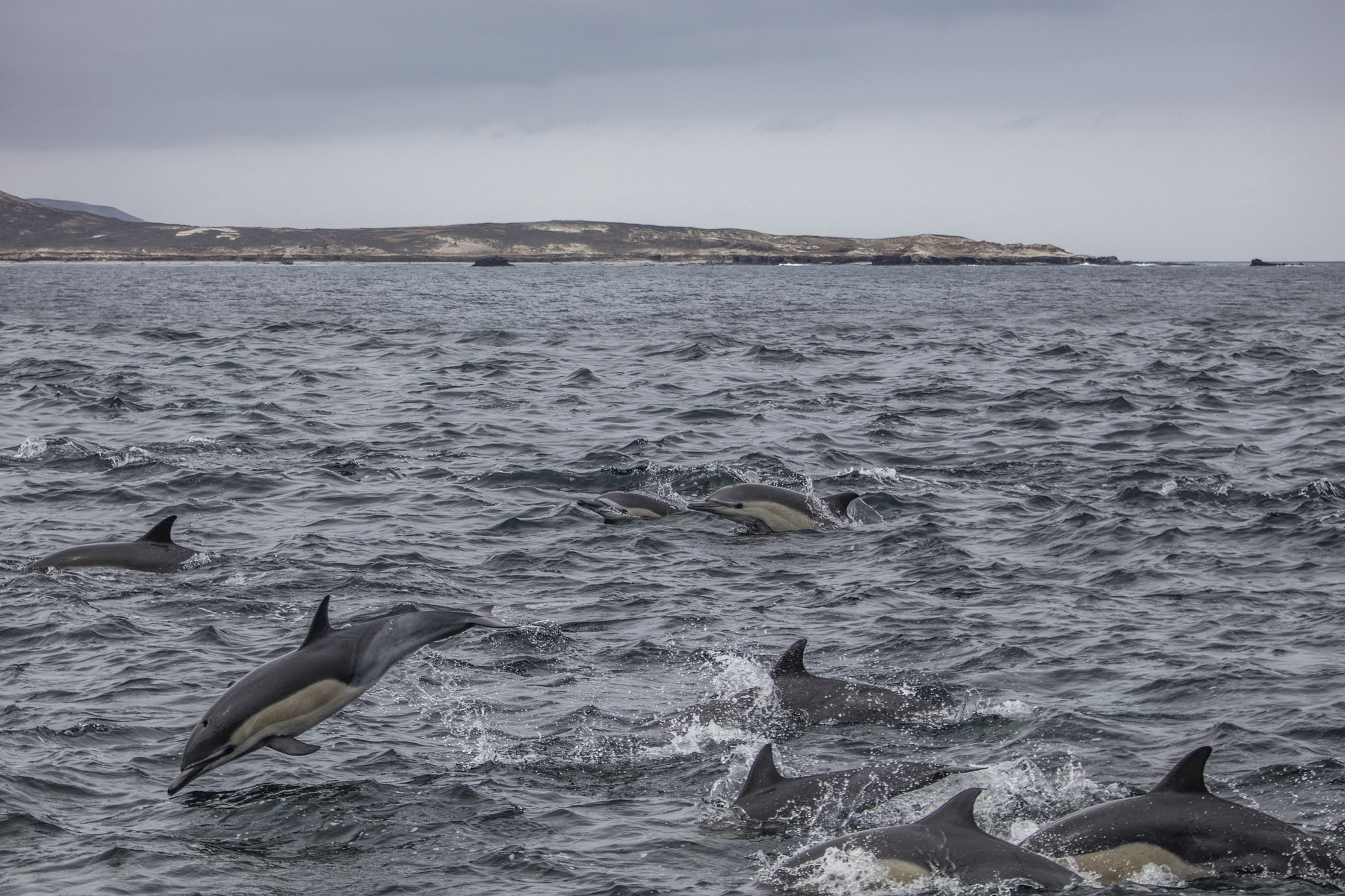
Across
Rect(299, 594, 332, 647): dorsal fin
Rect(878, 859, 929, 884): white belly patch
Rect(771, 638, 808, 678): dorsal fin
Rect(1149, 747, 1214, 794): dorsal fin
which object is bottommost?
Rect(878, 859, 929, 884): white belly patch

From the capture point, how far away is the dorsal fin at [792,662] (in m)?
9.60

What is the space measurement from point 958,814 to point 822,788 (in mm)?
1142

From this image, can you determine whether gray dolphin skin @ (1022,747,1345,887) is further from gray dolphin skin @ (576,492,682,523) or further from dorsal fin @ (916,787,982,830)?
gray dolphin skin @ (576,492,682,523)

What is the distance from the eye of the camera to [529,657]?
10891mm

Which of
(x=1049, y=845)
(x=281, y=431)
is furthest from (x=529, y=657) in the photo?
(x=281, y=431)

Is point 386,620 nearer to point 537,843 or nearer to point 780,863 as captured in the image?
point 537,843

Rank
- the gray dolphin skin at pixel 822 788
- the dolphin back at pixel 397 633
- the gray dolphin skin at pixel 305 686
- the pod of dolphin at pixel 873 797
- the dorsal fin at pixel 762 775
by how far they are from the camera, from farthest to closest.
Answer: the dolphin back at pixel 397 633, the gray dolphin skin at pixel 305 686, the dorsal fin at pixel 762 775, the gray dolphin skin at pixel 822 788, the pod of dolphin at pixel 873 797

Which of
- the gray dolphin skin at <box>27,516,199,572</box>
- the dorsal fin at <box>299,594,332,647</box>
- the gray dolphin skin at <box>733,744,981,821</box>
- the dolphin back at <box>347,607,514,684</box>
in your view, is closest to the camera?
the gray dolphin skin at <box>733,744,981,821</box>

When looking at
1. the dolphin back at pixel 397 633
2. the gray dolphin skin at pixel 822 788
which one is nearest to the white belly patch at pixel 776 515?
the dolphin back at pixel 397 633

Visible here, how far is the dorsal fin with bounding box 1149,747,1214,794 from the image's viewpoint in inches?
273

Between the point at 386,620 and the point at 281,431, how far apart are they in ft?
48.6

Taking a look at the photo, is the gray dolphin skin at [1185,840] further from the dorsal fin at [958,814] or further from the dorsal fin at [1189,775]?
the dorsal fin at [958,814]

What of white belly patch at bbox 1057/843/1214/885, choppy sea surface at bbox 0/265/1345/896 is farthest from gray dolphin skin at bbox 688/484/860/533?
white belly patch at bbox 1057/843/1214/885

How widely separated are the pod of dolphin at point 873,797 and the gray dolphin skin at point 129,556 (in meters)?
5.00
